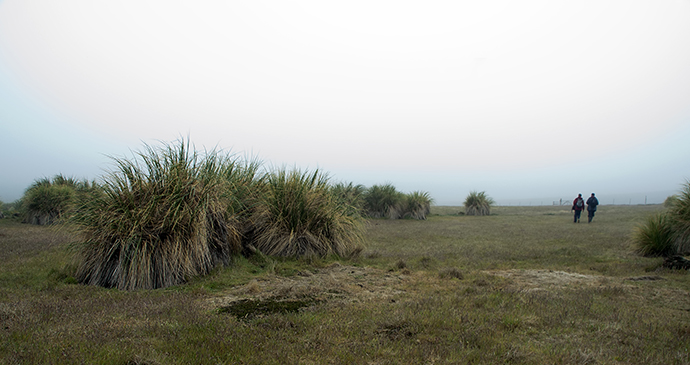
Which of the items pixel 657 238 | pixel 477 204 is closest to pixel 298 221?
pixel 657 238

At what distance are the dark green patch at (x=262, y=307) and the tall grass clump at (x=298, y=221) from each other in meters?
3.02

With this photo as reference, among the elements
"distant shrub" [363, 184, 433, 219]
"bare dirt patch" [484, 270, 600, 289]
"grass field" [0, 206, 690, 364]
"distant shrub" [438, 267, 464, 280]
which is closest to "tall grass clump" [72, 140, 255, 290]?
"grass field" [0, 206, 690, 364]

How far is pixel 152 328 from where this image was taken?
3.14 meters

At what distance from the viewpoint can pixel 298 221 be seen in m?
7.67

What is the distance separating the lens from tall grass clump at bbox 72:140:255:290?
5164 millimetres

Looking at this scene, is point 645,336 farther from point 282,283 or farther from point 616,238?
point 616,238

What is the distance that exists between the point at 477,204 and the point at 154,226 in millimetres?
24722

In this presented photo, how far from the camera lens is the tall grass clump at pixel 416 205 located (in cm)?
2220

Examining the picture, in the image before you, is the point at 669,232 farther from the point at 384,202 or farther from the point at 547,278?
the point at 384,202

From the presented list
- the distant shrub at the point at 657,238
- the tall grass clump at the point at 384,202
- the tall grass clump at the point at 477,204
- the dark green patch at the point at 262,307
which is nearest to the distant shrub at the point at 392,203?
the tall grass clump at the point at 384,202

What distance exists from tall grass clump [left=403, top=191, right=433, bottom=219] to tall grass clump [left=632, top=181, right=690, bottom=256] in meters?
13.6

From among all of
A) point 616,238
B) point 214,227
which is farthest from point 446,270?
point 616,238

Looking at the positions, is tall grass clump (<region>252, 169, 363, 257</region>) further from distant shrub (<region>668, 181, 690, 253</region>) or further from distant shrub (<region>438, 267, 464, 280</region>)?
distant shrub (<region>668, 181, 690, 253</region>)

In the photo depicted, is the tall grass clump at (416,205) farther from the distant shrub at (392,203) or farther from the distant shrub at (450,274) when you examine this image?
the distant shrub at (450,274)
